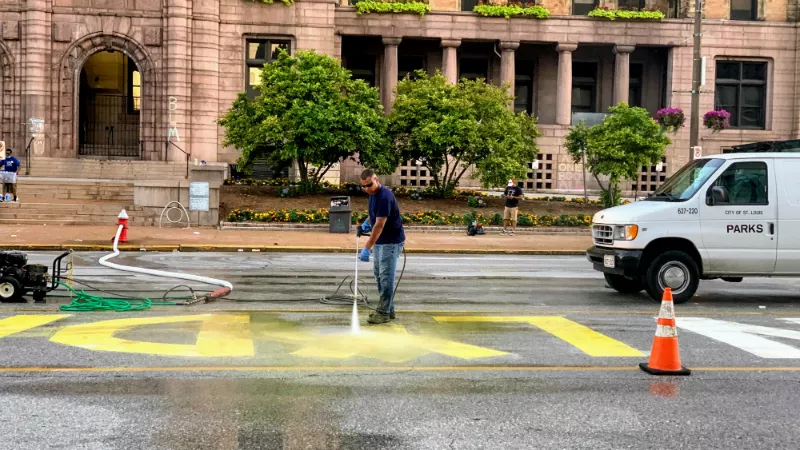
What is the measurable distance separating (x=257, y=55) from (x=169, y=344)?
32.4 m

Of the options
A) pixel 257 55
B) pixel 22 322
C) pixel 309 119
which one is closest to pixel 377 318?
pixel 22 322

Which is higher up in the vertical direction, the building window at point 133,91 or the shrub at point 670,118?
the building window at point 133,91

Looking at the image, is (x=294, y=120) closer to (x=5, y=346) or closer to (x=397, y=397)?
(x=5, y=346)

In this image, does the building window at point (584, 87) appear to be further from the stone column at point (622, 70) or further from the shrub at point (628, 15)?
the shrub at point (628, 15)

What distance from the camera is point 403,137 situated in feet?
108

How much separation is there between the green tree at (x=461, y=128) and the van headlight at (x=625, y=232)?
18038mm

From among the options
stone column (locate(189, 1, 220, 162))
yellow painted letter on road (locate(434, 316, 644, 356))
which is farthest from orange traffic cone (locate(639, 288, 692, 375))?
stone column (locate(189, 1, 220, 162))

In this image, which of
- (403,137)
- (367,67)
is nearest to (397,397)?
(403,137)

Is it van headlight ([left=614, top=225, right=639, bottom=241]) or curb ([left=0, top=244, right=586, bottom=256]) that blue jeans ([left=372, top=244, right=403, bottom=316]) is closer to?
van headlight ([left=614, top=225, right=639, bottom=241])

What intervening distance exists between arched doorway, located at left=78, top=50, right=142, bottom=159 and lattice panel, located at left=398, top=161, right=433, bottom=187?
486 inches

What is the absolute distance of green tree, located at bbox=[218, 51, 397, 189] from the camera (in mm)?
30250

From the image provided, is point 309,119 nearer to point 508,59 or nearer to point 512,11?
point 508,59

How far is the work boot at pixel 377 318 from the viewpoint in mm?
10477

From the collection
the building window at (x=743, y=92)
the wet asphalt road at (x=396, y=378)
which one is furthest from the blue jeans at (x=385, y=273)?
the building window at (x=743, y=92)
